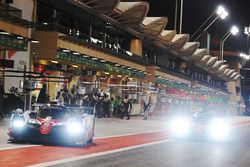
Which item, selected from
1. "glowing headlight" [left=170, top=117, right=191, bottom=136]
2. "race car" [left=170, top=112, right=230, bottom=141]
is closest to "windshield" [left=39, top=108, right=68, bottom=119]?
"race car" [left=170, top=112, right=230, bottom=141]

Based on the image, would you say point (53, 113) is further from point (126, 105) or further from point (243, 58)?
point (243, 58)

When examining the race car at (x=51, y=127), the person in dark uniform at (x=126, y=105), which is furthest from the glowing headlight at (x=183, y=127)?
the person in dark uniform at (x=126, y=105)

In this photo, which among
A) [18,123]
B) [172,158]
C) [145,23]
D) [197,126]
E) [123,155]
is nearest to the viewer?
[172,158]

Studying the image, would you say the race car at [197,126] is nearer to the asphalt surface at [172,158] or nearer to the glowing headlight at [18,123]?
the asphalt surface at [172,158]

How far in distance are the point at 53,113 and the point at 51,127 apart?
2.57 feet

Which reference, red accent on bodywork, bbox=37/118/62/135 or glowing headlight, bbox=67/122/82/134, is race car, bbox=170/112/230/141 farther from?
red accent on bodywork, bbox=37/118/62/135

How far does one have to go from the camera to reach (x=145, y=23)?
49.9 metres

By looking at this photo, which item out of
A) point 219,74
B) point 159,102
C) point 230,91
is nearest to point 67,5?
point 159,102

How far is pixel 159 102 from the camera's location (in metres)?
47.4

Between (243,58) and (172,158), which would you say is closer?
(172,158)

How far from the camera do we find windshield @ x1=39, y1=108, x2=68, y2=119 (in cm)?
1619

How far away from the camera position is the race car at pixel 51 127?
1557 cm

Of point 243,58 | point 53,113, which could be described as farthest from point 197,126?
point 243,58

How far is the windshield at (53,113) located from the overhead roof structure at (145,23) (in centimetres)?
2061
